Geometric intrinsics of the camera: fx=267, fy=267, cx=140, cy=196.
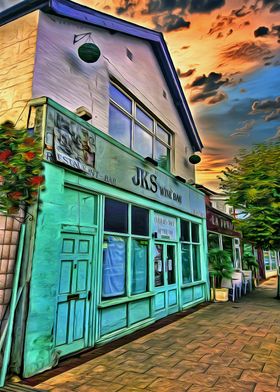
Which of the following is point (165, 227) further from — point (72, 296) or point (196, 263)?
point (72, 296)

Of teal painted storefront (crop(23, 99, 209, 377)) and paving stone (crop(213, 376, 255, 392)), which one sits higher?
teal painted storefront (crop(23, 99, 209, 377))

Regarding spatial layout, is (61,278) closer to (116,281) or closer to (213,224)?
(116,281)

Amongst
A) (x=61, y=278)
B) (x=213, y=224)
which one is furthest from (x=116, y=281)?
(x=213, y=224)

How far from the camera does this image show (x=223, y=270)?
1087 cm

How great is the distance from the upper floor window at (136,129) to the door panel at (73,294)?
3.29 meters

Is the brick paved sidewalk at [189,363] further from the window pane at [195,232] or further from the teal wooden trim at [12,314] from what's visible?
the window pane at [195,232]

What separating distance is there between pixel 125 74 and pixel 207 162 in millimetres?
8982

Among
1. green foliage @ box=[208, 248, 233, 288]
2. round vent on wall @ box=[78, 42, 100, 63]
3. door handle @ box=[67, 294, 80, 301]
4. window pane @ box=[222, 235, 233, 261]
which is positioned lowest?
door handle @ box=[67, 294, 80, 301]

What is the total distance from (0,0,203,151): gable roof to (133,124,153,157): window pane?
2.80 metres

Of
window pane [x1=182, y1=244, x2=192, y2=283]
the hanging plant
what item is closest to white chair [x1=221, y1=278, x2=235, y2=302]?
window pane [x1=182, y1=244, x2=192, y2=283]

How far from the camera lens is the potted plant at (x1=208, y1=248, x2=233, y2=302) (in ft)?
35.3

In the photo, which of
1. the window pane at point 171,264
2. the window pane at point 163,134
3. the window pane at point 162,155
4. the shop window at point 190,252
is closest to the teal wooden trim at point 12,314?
the window pane at point 171,264

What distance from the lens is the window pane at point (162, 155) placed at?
9.50 meters

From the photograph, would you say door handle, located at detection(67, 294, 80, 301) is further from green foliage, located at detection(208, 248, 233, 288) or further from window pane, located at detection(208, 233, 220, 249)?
window pane, located at detection(208, 233, 220, 249)
